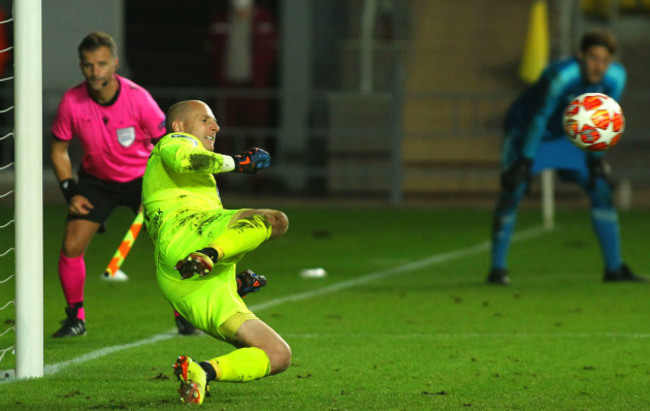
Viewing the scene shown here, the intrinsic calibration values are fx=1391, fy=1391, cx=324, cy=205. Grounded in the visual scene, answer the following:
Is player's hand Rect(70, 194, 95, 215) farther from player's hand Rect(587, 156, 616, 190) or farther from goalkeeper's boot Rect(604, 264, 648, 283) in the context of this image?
goalkeeper's boot Rect(604, 264, 648, 283)

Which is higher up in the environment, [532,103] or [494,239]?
[532,103]

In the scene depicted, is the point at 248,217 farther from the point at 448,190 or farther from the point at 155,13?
the point at 155,13

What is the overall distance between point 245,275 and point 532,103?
480 centimetres

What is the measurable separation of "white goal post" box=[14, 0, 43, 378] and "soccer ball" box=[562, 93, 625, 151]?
158 inches

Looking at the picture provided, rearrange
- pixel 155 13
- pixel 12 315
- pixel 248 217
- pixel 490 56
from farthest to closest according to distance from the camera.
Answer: pixel 155 13
pixel 490 56
pixel 12 315
pixel 248 217

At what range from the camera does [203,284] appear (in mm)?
5695

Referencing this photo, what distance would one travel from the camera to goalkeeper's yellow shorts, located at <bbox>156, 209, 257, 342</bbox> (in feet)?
18.5

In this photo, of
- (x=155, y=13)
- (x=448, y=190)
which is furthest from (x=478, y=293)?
(x=155, y=13)

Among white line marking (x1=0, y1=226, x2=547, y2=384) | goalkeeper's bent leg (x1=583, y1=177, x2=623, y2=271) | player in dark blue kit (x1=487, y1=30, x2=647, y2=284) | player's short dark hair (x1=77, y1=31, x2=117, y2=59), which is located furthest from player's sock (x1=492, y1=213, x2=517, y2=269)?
player's short dark hair (x1=77, y1=31, x2=117, y2=59)

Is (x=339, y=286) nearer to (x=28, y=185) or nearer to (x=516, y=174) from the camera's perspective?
(x=516, y=174)

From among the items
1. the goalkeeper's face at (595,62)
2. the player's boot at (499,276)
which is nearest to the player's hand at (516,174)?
the player's boot at (499,276)

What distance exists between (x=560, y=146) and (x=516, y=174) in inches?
15.7

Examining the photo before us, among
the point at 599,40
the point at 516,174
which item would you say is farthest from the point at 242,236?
the point at 516,174

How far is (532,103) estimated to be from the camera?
10164 millimetres
